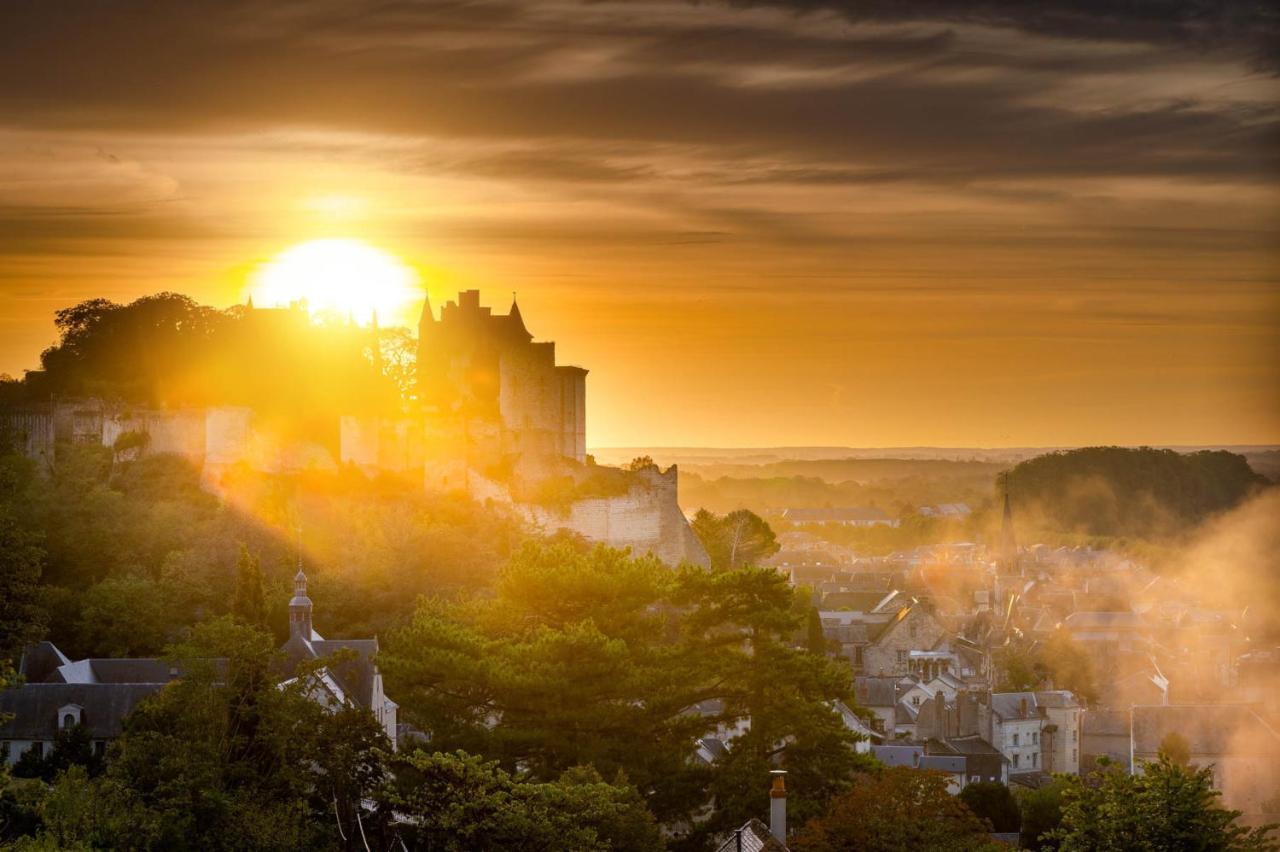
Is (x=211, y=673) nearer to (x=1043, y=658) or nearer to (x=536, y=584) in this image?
(x=536, y=584)

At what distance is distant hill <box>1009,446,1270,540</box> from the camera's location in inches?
6014

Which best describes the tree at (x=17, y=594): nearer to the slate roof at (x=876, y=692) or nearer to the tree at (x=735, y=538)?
the slate roof at (x=876, y=692)

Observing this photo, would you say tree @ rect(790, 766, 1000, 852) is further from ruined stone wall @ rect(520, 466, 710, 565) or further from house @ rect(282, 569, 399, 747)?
ruined stone wall @ rect(520, 466, 710, 565)

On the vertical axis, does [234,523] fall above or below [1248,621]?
above

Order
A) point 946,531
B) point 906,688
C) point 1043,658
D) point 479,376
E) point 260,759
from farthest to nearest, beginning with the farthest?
point 946,531 → point 1043,658 → point 479,376 → point 906,688 → point 260,759

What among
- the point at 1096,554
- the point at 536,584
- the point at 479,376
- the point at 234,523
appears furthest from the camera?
the point at 1096,554

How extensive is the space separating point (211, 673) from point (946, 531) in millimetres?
161335

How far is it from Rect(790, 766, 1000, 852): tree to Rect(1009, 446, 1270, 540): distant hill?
125 m

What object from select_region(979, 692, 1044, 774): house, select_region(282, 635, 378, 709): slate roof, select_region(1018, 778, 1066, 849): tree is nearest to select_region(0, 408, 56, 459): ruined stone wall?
select_region(282, 635, 378, 709): slate roof

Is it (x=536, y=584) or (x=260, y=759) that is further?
(x=536, y=584)

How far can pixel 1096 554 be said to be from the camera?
136750 millimetres

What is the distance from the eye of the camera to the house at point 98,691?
36.6 m

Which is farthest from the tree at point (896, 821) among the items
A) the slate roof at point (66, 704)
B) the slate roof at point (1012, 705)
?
the slate roof at point (1012, 705)

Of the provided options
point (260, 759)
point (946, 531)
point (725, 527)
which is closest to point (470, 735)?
point (260, 759)
